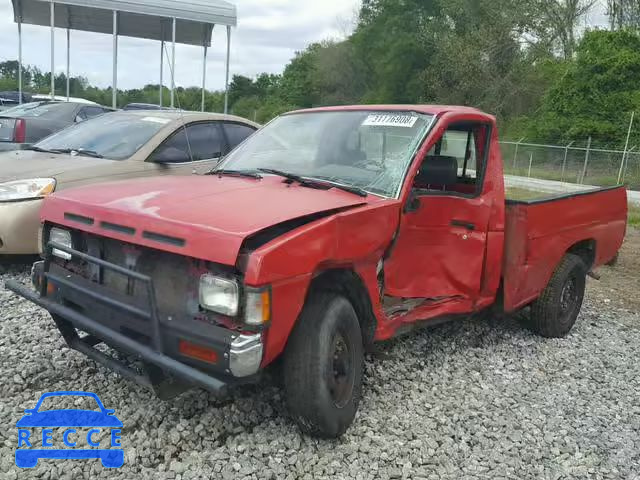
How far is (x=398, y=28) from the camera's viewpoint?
46344 mm

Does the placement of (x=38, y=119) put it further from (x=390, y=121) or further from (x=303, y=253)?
(x=303, y=253)

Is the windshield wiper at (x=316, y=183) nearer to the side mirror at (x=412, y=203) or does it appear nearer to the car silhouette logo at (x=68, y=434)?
the side mirror at (x=412, y=203)

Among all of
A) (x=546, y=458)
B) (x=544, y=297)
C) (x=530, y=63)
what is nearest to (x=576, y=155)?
(x=530, y=63)

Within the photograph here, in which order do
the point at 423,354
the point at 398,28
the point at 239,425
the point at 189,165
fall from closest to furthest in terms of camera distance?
the point at 239,425, the point at 423,354, the point at 189,165, the point at 398,28

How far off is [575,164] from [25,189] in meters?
23.0

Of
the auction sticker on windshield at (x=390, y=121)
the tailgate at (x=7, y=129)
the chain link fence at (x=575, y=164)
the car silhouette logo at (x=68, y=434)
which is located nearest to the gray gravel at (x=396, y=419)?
the car silhouette logo at (x=68, y=434)

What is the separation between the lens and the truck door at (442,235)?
12.9ft

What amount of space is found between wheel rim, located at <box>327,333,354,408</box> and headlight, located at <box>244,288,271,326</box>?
0.57 m

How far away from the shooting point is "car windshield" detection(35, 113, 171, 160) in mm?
6320

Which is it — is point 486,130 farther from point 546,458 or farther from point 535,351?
point 546,458

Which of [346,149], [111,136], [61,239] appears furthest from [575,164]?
[61,239]

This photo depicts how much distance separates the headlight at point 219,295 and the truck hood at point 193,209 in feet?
0.42

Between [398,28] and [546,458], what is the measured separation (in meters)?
46.7

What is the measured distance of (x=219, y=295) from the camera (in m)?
2.79
